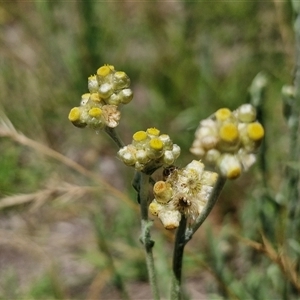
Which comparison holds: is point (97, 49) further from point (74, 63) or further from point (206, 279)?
point (206, 279)

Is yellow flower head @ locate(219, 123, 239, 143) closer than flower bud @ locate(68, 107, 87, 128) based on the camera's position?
Yes

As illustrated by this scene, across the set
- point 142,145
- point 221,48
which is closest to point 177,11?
Result: point 221,48

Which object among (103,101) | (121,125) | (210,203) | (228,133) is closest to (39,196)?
(103,101)

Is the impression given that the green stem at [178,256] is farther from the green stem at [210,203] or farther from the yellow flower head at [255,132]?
the yellow flower head at [255,132]

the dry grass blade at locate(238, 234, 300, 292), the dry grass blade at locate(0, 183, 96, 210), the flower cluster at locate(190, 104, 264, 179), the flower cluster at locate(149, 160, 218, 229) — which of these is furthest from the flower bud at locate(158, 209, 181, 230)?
the dry grass blade at locate(0, 183, 96, 210)

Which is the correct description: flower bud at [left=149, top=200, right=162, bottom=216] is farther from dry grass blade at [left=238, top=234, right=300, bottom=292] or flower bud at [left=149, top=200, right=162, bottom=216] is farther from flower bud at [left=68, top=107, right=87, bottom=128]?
dry grass blade at [left=238, top=234, right=300, bottom=292]

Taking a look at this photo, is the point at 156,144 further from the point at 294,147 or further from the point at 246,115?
the point at 294,147

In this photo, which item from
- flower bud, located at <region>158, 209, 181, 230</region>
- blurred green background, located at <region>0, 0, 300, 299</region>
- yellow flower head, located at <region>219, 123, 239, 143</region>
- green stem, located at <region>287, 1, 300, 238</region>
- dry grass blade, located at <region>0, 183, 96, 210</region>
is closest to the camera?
yellow flower head, located at <region>219, 123, 239, 143</region>
